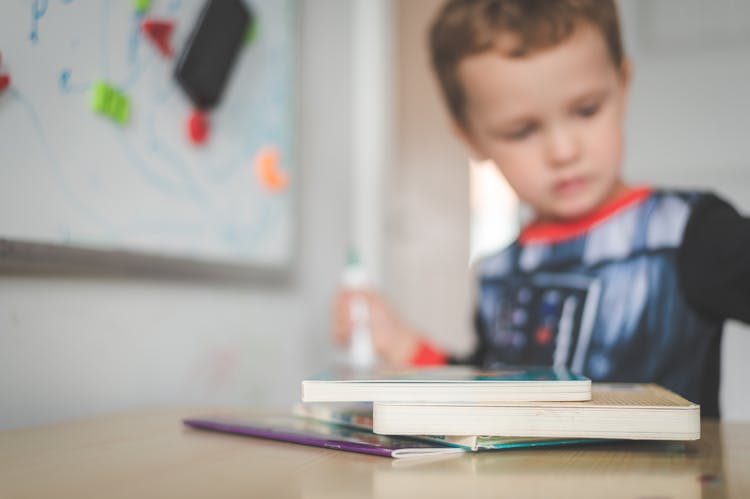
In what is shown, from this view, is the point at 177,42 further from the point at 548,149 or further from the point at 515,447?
the point at 515,447

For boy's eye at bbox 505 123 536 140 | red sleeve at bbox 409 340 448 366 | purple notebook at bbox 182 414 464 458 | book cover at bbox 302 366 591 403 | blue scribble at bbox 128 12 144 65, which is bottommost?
red sleeve at bbox 409 340 448 366

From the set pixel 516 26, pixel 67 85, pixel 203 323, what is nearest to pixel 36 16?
pixel 67 85

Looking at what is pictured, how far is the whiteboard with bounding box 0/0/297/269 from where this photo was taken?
66 cm

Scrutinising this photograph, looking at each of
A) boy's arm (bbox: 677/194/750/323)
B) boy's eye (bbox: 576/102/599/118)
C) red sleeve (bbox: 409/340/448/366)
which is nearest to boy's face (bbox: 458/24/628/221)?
boy's eye (bbox: 576/102/599/118)

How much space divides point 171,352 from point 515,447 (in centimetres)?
50

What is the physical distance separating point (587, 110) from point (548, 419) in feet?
1.67

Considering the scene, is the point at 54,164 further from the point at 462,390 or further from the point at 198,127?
the point at 462,390

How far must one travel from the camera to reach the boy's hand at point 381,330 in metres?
1.10

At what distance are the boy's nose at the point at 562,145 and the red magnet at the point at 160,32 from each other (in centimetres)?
46

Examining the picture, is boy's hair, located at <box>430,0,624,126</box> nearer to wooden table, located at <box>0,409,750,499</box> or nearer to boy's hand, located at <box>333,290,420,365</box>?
boy's hand, located at <box>333,290,420,365</box>

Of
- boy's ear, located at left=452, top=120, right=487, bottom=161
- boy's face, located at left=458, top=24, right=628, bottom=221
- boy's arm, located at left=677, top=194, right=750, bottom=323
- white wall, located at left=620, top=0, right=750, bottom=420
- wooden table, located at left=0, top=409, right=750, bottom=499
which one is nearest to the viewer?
wooden table, located at left=0, top=409, right=750, bottom=499

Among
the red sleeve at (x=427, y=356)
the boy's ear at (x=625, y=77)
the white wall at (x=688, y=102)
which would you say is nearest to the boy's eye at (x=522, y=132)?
the boy's ear at (x=625, y=77)

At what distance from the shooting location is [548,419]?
1.51 feet

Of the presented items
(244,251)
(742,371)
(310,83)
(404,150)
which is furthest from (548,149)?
(404,150)
